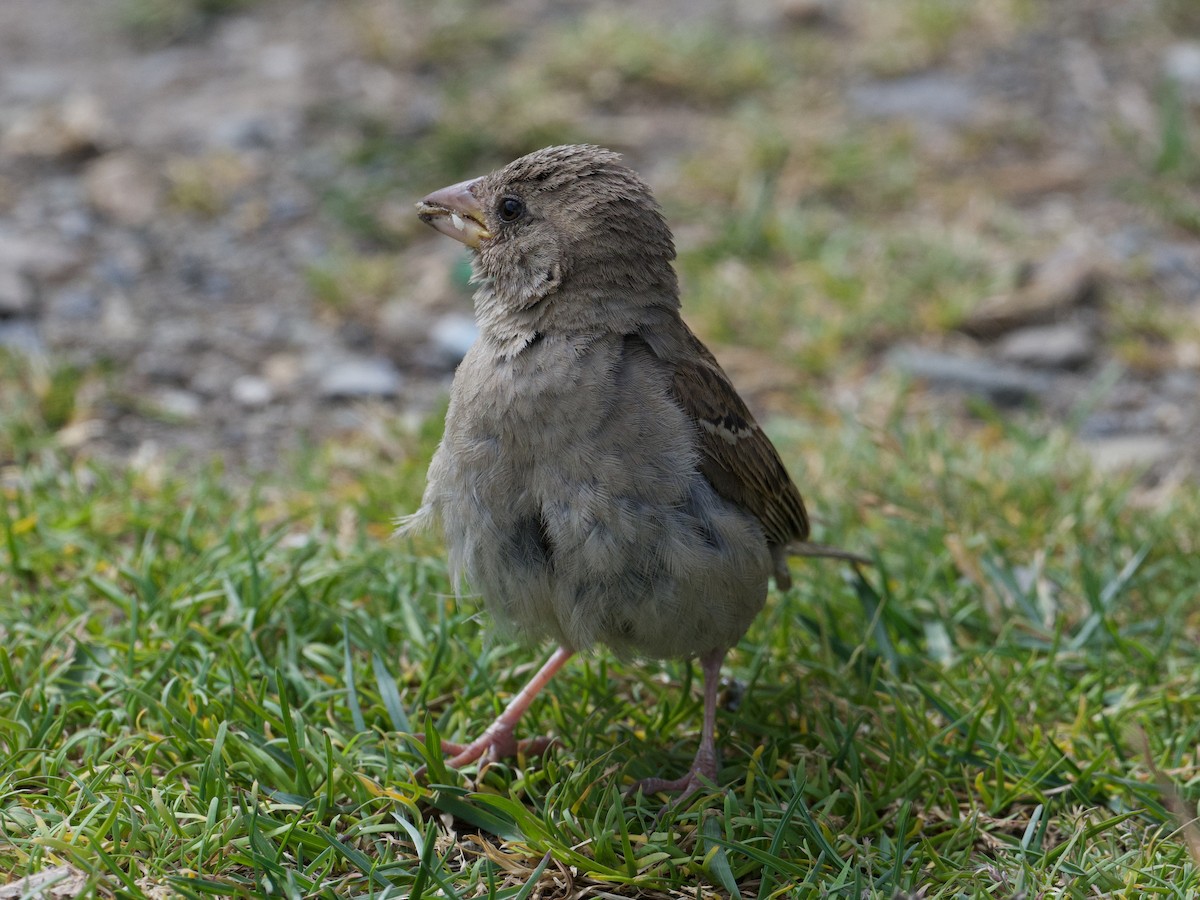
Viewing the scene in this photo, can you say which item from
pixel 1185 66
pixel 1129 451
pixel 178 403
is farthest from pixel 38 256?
pixel 1185 66

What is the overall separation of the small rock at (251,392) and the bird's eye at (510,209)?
2804 millimetres

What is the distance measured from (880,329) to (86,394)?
4.06 m

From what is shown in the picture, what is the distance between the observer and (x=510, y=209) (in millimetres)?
4223

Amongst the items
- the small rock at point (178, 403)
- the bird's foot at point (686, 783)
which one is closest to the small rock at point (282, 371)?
the small rock at point (178, 403)

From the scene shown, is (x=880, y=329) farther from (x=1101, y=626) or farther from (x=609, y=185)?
(x=609, y=185)

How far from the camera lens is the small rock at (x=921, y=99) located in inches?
365

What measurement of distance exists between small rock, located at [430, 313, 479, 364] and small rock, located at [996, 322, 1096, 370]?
2851 millimetres

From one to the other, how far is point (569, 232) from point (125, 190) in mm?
4956

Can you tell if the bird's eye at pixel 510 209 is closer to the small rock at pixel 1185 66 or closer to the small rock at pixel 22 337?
the small rock at pixel 22 337

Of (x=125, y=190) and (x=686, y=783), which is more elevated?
(x=125, y=190)

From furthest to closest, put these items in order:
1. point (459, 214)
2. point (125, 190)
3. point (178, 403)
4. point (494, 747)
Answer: point (125, 190), point (178, 403), point (459, 214), point (494, 747)

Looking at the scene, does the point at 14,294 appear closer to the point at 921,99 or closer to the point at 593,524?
the point at 593,524

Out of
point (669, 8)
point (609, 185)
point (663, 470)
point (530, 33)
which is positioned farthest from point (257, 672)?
point (669, 8)

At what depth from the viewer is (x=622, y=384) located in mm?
3943
